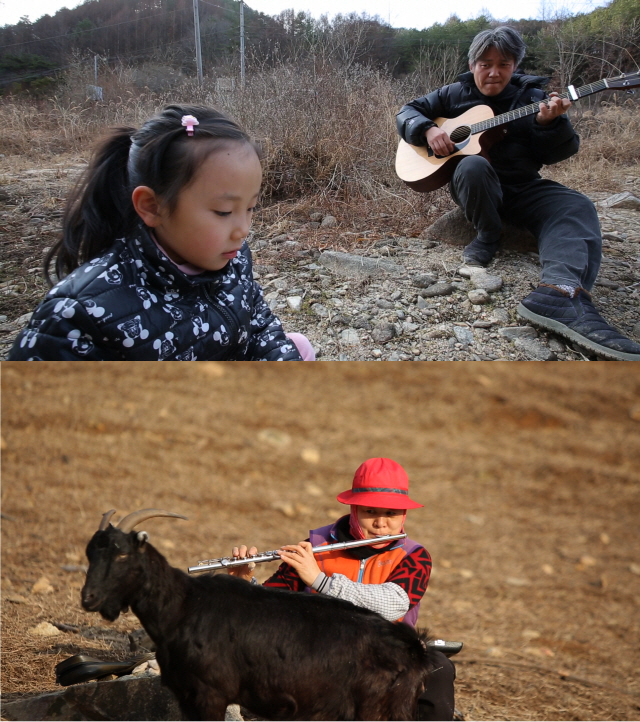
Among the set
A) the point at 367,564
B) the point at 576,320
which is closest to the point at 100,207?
the point at 367,564

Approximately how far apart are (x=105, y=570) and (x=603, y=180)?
16.3 feet

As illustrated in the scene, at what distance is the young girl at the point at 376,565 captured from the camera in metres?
1.53

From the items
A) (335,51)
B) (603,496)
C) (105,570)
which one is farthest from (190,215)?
(603,496)

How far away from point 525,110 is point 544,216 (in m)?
0.57

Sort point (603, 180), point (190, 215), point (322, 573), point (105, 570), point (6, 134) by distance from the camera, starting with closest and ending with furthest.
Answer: point (105, 570)
point (322, 573)
point (190, 215)
point (6, 134)
point (603, 180)

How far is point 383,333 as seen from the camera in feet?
10.2

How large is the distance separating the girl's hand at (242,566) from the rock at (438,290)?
203 cm

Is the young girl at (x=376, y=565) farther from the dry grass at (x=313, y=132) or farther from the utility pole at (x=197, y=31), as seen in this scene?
the dry grass at (x=313, y=132)

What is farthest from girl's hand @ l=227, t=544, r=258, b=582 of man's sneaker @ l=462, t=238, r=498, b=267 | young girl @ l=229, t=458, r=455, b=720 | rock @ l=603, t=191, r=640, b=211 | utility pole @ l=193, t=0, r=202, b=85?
rock @ l=603, t=191, r=640, b=211

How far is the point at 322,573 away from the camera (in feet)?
5.04

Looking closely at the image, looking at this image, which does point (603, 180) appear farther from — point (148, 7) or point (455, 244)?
point (148, 7)

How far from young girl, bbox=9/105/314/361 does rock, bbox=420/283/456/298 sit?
1.60 meters

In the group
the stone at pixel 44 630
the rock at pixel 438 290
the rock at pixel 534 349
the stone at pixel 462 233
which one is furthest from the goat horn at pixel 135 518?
the stone at pixel 462 233

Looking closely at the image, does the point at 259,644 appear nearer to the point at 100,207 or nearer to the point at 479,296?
the point at 100,207
